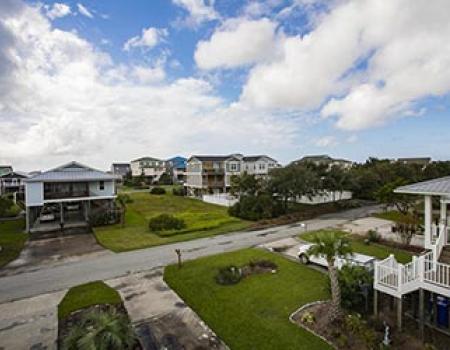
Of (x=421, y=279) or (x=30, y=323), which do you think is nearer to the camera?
(x=421, y=279)

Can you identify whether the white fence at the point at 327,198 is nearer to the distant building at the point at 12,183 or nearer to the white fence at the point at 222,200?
the white fence at the point at 222,200

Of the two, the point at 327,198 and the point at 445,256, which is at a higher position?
the point at 445,256

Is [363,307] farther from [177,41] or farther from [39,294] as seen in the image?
[177,41]

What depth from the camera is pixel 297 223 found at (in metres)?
29.8

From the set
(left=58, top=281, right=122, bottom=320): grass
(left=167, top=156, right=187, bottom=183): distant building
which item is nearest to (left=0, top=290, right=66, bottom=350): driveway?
(left=58, top=281, right=122, bottom=320): grass

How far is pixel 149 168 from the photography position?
86562 millimetres

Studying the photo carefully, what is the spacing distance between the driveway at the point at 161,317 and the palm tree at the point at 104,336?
48.3 inches

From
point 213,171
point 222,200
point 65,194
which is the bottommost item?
point 222,200

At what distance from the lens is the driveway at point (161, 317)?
9.62 metres

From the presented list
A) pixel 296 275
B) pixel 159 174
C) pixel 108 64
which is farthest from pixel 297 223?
pixel 159 174

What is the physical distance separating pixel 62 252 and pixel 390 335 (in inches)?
812

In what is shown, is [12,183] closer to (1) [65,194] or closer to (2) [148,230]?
(1) [65,194]

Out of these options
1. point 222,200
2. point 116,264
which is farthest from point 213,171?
point 116,264

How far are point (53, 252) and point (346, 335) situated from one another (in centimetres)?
2008
